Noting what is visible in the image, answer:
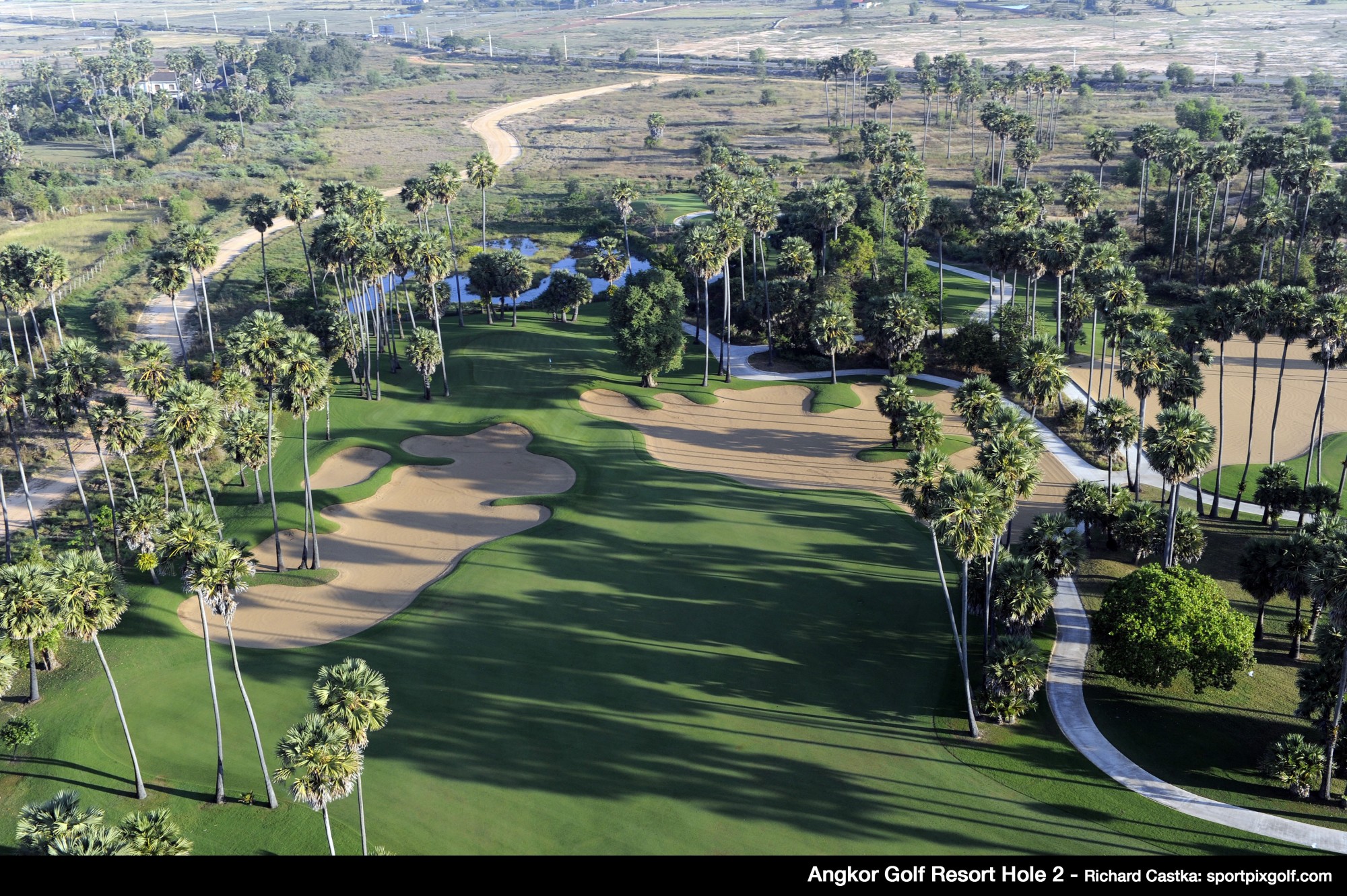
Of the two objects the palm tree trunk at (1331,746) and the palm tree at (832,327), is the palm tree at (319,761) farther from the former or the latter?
the palm tree at (832,327)

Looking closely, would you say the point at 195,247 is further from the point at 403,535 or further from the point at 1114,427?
the point at 1114,427

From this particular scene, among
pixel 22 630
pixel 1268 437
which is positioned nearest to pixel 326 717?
pixel 22 630

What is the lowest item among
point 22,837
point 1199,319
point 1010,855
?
→ point 1010,855

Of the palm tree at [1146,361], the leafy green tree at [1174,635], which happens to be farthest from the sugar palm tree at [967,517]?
the palm tree at [1146,361]

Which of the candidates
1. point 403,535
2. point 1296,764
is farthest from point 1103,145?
point 403,535

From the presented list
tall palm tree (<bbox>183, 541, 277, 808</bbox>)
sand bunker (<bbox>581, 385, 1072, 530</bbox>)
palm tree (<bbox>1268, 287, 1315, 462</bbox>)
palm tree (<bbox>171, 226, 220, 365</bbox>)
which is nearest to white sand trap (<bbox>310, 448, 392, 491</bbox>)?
sand bunker (<bbox>581, 385, 1072, 530</bbox>)
